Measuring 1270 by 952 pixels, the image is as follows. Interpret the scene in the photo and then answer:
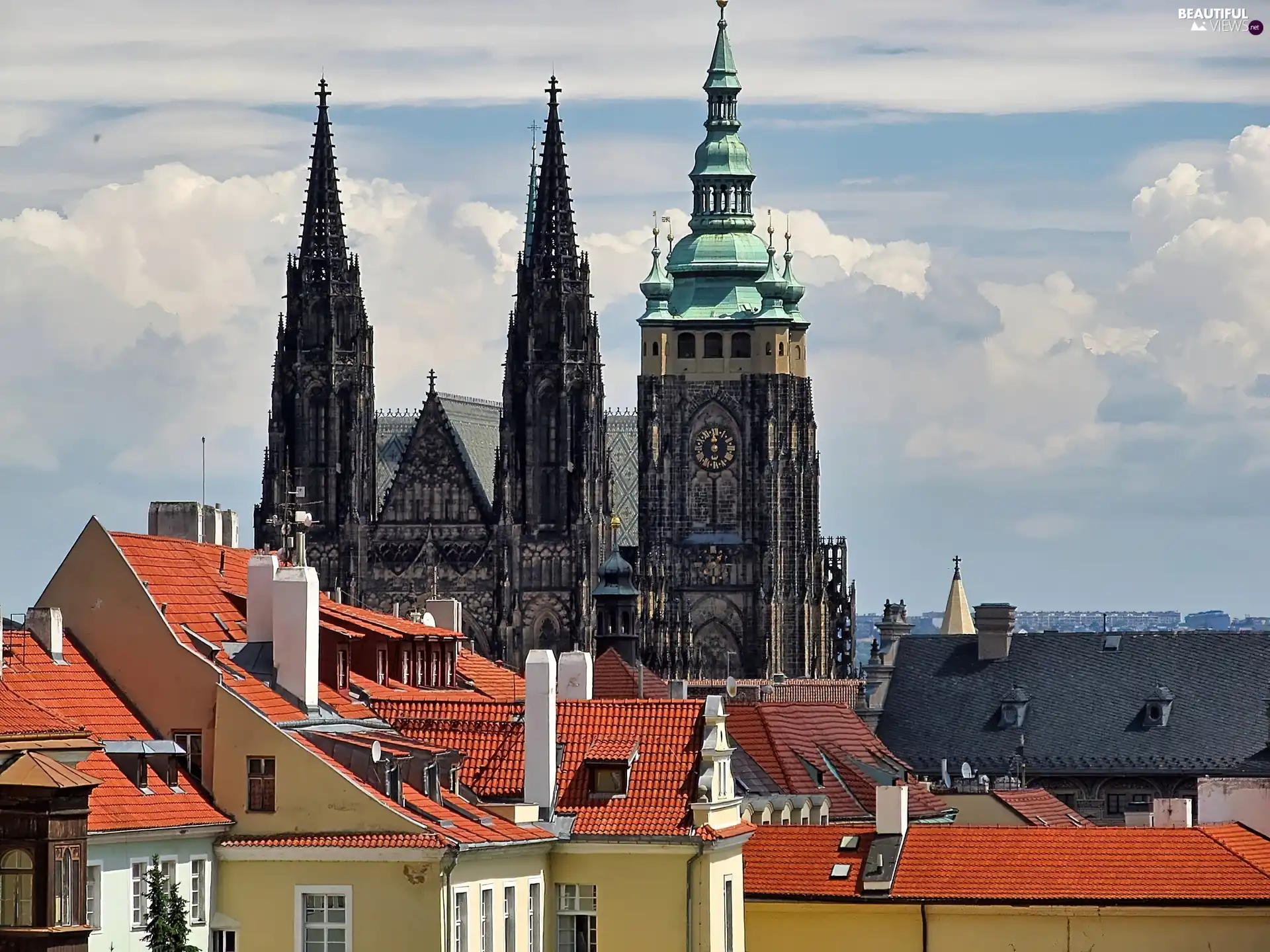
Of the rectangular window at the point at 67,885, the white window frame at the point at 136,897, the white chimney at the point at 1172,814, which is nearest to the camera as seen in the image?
the rectangular window at the point at 67,885

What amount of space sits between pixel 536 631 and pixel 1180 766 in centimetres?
3590

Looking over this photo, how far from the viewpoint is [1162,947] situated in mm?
58656

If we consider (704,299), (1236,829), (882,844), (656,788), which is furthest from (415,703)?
(704,299)

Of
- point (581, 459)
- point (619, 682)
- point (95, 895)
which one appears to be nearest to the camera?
point (95, 895)

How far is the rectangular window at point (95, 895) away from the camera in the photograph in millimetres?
45469

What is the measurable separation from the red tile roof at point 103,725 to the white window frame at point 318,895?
1.44 meters

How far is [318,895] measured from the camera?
4838 cm

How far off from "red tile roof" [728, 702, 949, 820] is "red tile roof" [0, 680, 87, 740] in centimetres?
3134

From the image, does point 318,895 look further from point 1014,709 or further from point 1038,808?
point 1014,709

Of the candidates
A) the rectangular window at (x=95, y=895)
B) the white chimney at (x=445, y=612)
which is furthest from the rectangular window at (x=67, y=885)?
the white chimney at (x=445, y=612)

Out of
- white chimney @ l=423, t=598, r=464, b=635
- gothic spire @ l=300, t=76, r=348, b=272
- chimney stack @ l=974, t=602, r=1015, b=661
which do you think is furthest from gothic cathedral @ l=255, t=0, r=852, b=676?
white chimney @ l=423, t=598, r=464, b=635

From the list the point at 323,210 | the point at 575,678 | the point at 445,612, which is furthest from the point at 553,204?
the point at 575,678

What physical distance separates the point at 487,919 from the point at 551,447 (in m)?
99.0

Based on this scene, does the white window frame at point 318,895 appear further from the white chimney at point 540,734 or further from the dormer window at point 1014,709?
the dormer window at point 1014,709
